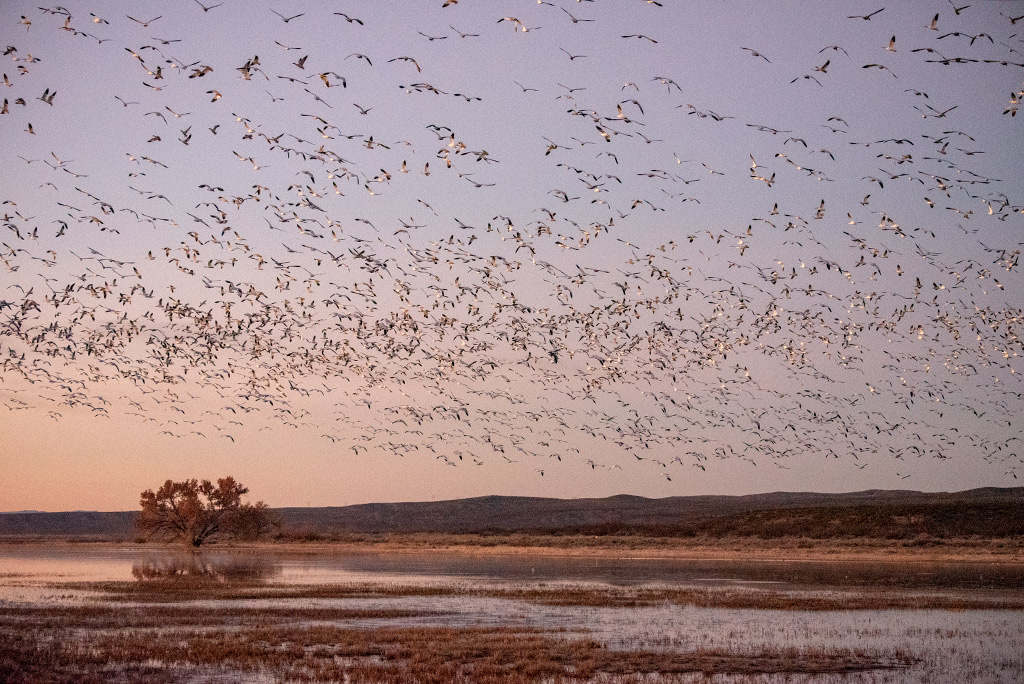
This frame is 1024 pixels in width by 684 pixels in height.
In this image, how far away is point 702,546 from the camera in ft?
319

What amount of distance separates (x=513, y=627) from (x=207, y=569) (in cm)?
3730

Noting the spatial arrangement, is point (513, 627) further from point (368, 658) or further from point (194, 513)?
point (194, 513)

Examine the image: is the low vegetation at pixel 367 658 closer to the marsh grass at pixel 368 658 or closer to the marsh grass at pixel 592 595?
the marsh grass at pixel 368 658

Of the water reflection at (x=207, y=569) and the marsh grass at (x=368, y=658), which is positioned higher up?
the marsh grass at (x=368, y=658)

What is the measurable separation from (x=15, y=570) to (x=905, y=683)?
186ft

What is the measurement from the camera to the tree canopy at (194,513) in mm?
103312

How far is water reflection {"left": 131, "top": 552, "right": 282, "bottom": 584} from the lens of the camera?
54938 mm

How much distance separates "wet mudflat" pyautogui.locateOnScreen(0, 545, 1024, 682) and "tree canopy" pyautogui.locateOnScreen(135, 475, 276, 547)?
46013 millimetres

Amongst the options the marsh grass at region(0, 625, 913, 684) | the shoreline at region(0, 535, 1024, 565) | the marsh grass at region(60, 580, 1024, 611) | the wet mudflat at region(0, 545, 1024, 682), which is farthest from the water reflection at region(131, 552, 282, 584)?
the marsh grass at region(0, 625, 913, 684)

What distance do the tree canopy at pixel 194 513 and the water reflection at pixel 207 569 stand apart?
20.5 m

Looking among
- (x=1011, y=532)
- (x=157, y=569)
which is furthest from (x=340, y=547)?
(x=1011, y=532)

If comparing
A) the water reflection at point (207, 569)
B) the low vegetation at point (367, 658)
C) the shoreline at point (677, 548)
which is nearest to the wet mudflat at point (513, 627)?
the low vegetation at point (367, 658)

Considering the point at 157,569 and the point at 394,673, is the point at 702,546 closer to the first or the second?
the point at 157,569

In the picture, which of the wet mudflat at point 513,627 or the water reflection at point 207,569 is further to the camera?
the water reflection at point 207,569
